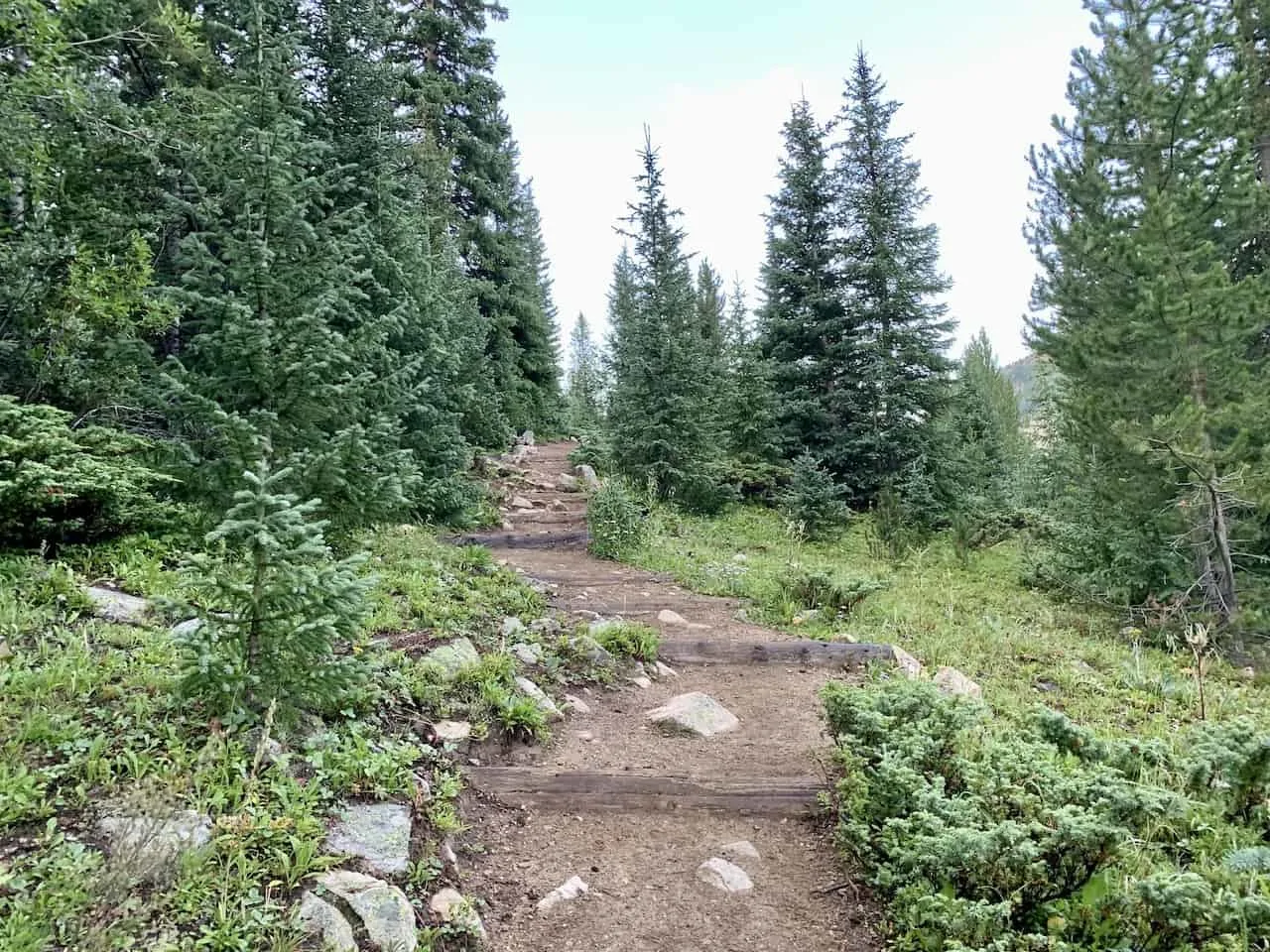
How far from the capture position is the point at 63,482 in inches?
193

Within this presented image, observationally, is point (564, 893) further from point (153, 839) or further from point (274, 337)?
point (274, 337)

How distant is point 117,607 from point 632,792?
3.59 metres

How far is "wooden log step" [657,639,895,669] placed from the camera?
657cm

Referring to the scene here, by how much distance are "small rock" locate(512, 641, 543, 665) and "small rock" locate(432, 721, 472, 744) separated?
1.27 metres

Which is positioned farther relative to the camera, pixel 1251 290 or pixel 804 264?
pixel 804 264

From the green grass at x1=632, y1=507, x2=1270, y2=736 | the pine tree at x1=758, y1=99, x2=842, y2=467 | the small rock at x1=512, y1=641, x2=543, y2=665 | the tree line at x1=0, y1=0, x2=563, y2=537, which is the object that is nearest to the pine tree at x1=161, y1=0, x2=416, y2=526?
the tree line at x1=0, y1=0, x2=563, y2=537

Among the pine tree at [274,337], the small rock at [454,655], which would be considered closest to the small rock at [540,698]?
the small rock at [454,655]

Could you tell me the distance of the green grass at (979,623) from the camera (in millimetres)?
6176

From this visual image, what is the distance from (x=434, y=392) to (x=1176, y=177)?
1058 centimetres

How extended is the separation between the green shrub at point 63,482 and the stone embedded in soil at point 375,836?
3041mm

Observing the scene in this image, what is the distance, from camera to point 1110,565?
10.4 meters

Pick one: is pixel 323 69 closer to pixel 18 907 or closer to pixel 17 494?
pixel 17 494

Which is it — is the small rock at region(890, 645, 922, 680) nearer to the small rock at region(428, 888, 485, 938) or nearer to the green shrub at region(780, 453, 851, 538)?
the small rock at region(428, 888, 485, 938)

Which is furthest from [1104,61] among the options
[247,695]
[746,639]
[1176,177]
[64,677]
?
[64,677]
